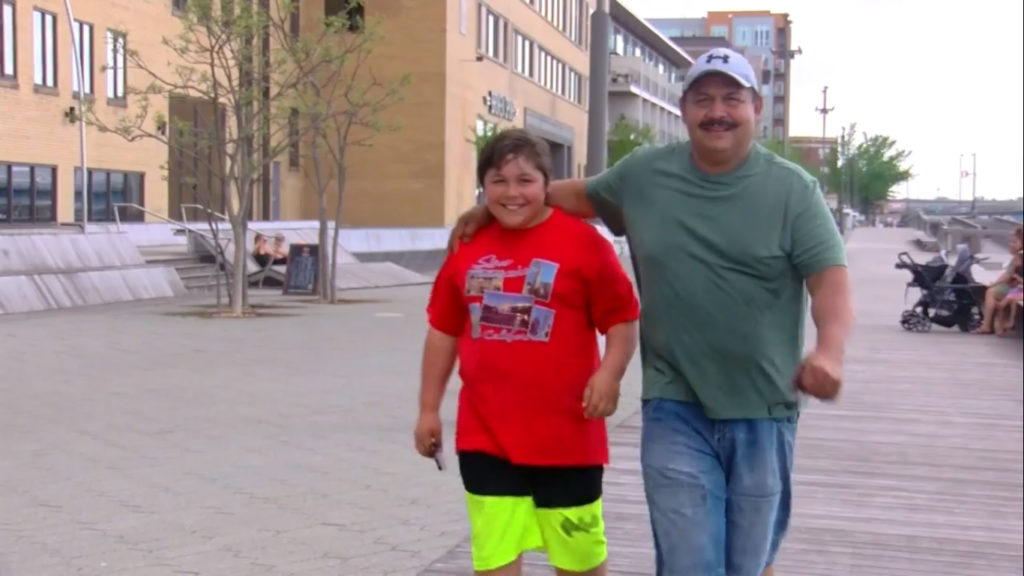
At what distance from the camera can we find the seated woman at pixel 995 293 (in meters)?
19.3

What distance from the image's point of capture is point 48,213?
109 feet

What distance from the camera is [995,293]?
64.3 ft

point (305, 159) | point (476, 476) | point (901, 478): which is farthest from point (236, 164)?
point (305, 159)

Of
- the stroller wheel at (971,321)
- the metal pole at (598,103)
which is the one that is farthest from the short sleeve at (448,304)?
the stroller wheel at (971,321)

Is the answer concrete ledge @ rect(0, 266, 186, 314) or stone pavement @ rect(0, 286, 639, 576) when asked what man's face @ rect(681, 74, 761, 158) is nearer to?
stone pavement @ rect(0, 286, 639, 576)

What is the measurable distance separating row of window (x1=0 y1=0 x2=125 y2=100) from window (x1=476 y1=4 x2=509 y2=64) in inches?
792

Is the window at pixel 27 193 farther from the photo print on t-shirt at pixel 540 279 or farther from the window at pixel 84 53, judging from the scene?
the photo print on t-shirt at pixel 540 279

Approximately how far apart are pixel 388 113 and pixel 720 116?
150 feet

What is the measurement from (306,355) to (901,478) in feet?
26.4

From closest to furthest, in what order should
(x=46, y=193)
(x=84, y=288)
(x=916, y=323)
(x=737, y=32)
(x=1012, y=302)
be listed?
(x=1012, y=302) < (x=916, y=323) < (x=84, y=288) < (x=46, y=193) < (x=737, y=32)

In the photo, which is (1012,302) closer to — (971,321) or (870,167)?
(971,321)

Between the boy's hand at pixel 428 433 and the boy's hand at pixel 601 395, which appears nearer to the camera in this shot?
the boy's hand at pixel 601 395

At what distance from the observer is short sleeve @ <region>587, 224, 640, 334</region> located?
4047 millimetres

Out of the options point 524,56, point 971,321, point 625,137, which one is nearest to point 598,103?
point 971,321
